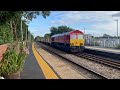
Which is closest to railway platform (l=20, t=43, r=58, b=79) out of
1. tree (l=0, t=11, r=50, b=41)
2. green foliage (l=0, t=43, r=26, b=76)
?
Result: green foliage (l=0, t=43, r=26, b=76)

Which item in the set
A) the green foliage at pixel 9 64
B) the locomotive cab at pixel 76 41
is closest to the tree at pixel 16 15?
the green foliage at pixel 9 64

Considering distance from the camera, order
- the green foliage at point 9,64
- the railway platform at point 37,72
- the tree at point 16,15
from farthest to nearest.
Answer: the railway platform at point 37,72 < the green foliage at point 9,64 < the tree at point 16,15

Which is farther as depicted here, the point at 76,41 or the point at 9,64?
the point at 76,41

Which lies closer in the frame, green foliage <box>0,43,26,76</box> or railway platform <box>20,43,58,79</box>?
green foliage <box>0,43,26,76</box>

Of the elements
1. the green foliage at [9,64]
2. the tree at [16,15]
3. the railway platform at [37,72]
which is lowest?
the railway platform at [37,72]

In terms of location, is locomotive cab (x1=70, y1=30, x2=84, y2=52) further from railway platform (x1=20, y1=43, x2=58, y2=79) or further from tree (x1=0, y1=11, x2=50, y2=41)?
railway platform (x1=20, y1=43, x2=58, y2=79)

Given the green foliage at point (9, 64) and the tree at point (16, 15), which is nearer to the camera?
the tree at point (16, 15)

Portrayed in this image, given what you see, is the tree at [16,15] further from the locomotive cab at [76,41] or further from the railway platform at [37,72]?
the locomotive cab at [76,41]

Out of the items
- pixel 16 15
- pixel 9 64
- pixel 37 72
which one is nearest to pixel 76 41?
pixel 16 15

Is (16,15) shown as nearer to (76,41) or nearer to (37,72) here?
(37,72)
